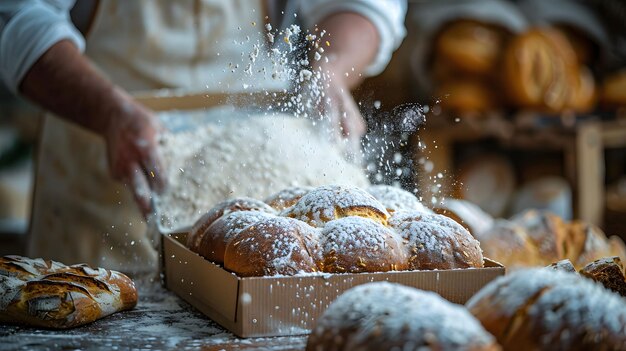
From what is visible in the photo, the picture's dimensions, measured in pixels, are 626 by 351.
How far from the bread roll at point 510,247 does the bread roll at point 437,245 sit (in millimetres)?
383

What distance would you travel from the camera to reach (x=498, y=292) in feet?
2.95

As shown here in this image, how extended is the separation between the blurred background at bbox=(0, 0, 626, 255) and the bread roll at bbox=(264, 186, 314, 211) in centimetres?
166

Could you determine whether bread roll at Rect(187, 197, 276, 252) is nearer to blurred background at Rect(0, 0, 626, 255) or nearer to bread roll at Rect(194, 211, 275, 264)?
bread roll at Rect(194, 211, 275, 264)

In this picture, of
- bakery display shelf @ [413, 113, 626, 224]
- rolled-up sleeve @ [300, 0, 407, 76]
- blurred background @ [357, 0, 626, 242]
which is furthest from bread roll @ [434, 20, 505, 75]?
rolled-up sleeve @ [300, 0, 407, 76]

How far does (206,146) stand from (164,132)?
0.10 meters

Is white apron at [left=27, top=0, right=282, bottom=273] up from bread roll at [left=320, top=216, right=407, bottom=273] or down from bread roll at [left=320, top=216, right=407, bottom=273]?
up

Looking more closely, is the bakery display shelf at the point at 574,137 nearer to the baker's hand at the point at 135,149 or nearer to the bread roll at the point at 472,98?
the bread roll at the point at 472,98

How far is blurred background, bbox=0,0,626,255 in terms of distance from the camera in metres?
3.24

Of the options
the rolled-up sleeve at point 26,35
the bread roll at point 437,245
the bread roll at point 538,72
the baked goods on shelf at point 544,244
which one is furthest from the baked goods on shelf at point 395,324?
the bread roll at point 538,72

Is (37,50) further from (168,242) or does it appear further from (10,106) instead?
(10,106)

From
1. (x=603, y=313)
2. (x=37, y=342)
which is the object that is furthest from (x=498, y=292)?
(x=37, y=342)

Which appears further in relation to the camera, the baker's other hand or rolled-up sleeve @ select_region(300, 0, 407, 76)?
rolled-up sleeve @ select_region(300, 0, 407, 76)

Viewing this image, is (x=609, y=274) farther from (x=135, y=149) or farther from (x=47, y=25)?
(x=47, y=25)

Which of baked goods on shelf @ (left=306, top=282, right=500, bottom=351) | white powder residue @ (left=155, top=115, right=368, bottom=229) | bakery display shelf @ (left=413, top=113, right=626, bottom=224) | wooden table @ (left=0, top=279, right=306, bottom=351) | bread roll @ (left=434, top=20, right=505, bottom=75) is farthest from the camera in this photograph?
bread roll @ (left=434, top=20, right=505, bottom=75)
